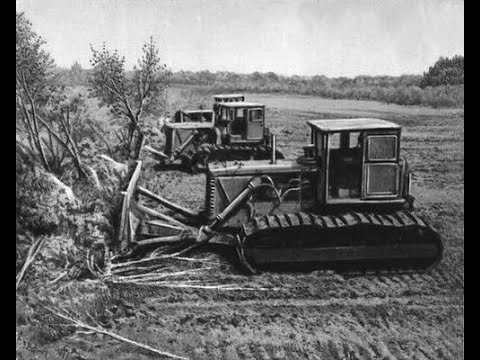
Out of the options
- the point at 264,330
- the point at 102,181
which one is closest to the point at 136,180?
the point at 102,181

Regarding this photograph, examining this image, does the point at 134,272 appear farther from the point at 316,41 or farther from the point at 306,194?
the point at 316,41

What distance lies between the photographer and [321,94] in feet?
19.5

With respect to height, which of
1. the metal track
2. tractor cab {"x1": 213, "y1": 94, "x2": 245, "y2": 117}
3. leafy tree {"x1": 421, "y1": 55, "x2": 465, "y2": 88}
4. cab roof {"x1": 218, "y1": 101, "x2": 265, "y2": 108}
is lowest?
the metal track

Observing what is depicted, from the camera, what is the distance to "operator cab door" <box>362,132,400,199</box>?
527 cm

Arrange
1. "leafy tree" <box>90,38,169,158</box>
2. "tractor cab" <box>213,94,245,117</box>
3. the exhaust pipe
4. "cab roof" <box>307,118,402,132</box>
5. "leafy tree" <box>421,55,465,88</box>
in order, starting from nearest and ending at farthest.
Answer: "cab roof" <box>307,118,402,132</box> < the exhaust pipe < "leafy tree" <box>421,55,465,88</box> < "leafy tree" <box>90,38,169,158</box> < "tractor cab" <box>213,94,245,117</box>

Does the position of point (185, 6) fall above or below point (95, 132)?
above

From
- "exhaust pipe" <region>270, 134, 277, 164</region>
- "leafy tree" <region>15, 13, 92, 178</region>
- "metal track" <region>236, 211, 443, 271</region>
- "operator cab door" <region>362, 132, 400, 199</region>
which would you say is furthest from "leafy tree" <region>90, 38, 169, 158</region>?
"operator cab door" <region>362, 132, 400, 199</region>

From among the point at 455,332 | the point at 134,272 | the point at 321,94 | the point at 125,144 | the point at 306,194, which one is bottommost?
the point at 455,332

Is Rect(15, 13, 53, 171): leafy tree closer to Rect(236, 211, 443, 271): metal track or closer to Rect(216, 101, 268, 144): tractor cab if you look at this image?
Rect(216, 101, 268, 144): tractor cab

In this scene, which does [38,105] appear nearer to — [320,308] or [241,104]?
[241,104]

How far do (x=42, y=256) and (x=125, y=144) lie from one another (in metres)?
1.37

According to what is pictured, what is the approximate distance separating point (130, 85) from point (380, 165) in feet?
8.53

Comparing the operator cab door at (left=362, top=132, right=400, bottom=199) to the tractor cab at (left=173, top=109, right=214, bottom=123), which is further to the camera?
the tractor cab at (left=173, top=109, right=214, bottom=123)

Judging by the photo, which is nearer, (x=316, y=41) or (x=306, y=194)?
(x=306, y=194)
